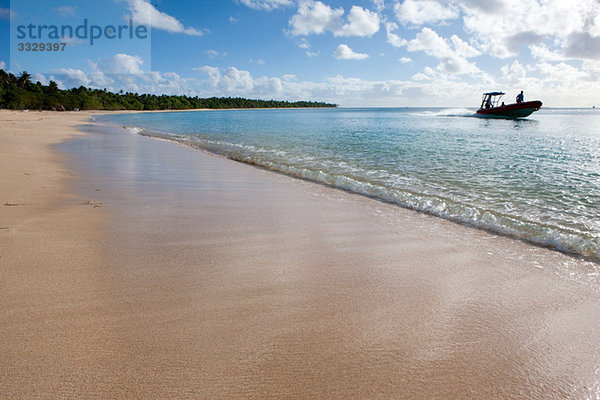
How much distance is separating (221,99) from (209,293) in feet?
682

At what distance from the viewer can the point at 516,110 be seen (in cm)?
4584

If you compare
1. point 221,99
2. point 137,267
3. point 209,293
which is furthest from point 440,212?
point 221,99

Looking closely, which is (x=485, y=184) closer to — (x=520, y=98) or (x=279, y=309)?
(x=279, y=309)

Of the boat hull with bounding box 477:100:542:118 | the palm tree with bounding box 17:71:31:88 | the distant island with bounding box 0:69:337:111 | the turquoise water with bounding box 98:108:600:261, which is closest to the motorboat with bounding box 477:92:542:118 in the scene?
the boat hull with bounding box 477:100:542:118

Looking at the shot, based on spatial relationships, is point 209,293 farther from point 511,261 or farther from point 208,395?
point 511,261

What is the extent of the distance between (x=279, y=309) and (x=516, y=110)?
55.4 m

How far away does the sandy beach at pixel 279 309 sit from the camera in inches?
74.2

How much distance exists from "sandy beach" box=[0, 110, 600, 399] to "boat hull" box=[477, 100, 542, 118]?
5108 centimetres

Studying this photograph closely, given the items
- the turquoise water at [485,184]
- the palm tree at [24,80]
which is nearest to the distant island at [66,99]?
the palm tree at [24,80]

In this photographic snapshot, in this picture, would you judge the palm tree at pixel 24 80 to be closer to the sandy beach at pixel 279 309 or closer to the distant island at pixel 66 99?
the distant island at pixel 66 99

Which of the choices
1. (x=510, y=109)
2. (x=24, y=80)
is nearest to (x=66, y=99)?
(x=24, y=80)

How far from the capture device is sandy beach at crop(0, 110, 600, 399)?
188 cm

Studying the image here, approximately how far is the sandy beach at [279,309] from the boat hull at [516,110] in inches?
2011

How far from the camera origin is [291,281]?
3080 millimetres
